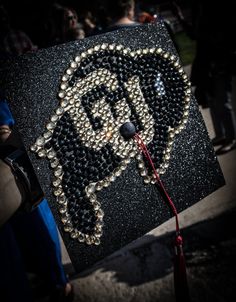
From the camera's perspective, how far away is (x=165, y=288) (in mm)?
1394

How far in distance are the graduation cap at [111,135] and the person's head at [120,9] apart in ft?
3.27

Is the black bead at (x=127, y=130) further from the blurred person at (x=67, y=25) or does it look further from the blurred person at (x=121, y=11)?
the blurred person at (x=67, y=25)

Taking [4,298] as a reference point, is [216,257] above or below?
below

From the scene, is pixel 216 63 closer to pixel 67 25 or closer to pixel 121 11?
pixel 121 11

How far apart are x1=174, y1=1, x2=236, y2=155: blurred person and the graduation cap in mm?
1627

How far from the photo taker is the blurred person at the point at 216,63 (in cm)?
222

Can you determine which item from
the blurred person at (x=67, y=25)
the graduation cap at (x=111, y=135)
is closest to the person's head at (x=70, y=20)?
the blurred person at (x=67, y=25)

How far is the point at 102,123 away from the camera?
0.72 m

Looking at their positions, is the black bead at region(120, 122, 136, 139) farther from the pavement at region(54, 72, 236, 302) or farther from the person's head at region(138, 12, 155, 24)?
the person's head at region(138, 12, 155, 24)

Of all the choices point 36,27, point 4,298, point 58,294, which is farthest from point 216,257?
point 36,27

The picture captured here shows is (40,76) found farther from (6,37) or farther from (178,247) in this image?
(6,37)

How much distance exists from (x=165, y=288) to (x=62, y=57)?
117 centimetres

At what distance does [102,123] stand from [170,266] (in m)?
1.08

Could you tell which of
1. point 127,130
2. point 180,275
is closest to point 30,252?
point 180,275
